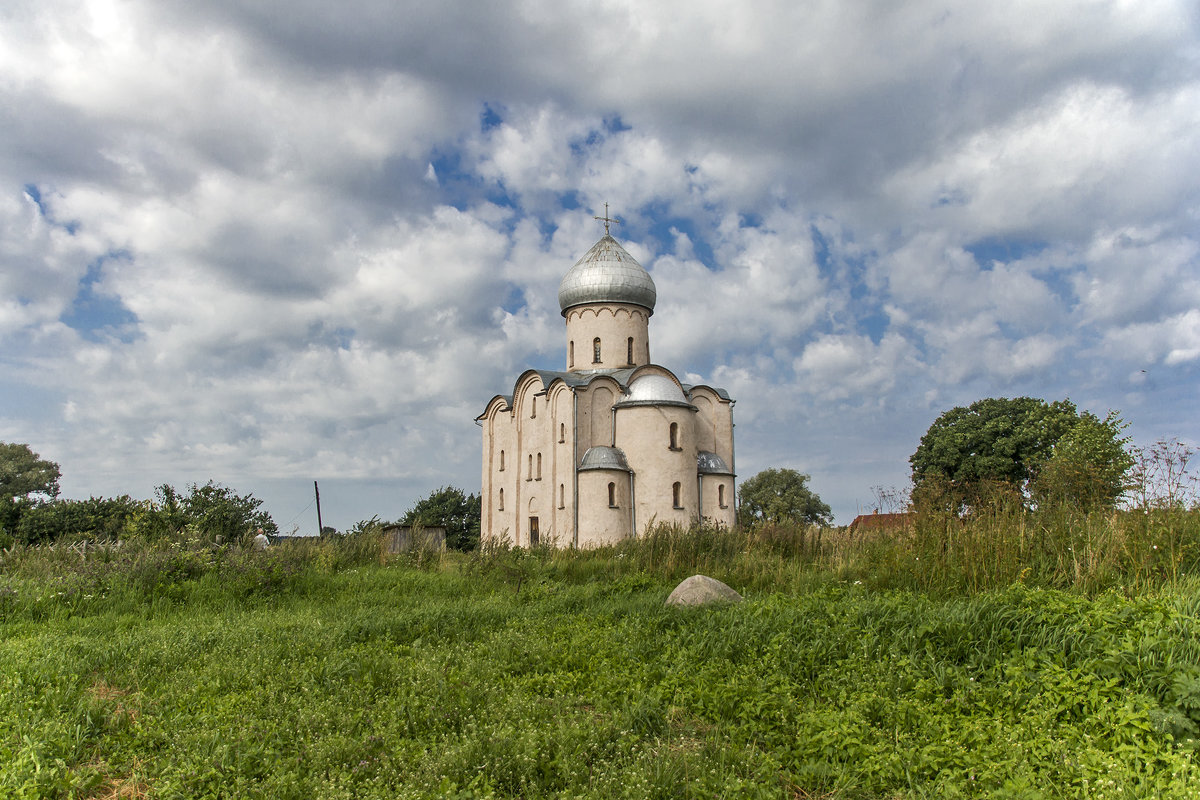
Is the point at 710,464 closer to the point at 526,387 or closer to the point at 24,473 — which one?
the point at 526,387

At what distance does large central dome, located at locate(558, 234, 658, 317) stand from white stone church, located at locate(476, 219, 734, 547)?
0.13 feet

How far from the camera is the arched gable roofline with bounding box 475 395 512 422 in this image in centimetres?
3017

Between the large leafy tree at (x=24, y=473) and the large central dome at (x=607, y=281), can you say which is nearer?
the large central dome at (x=607, y=281)

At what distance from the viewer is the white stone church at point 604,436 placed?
993 inches

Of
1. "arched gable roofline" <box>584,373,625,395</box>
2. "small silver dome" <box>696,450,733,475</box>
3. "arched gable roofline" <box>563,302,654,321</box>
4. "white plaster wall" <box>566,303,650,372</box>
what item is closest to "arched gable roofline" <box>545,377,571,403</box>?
"arched gable roofline" <box>584,373,625,395</box>

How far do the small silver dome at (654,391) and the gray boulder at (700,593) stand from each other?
15.9 meters

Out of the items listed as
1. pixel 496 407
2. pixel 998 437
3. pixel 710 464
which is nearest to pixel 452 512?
pixel 496 407

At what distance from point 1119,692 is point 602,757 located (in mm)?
3425

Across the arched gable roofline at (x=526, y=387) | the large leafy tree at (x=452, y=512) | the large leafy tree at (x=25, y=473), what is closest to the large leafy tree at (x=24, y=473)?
the large leafy tree at (x=25, y=473)

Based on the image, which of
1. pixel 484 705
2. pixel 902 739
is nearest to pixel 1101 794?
pixel 902 739

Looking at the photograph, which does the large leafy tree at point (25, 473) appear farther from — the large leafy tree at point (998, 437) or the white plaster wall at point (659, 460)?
the large leafy tree at point (998, 437)

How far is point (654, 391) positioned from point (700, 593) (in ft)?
54.8

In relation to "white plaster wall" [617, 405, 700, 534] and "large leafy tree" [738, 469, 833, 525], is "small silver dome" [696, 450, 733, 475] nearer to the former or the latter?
"white plaster wall" [617, 405, 700, 534]

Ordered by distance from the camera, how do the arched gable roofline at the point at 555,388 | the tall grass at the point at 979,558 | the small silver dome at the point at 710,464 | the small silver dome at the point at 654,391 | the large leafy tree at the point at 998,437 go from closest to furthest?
the tall grass at the point at 979,558 < the small silver dome at the point at 654,391 < the small silver dome at the point at 710,464 < the arched gable roofline at the point at 555,388 < the large leafy tree at the point at 998,437
